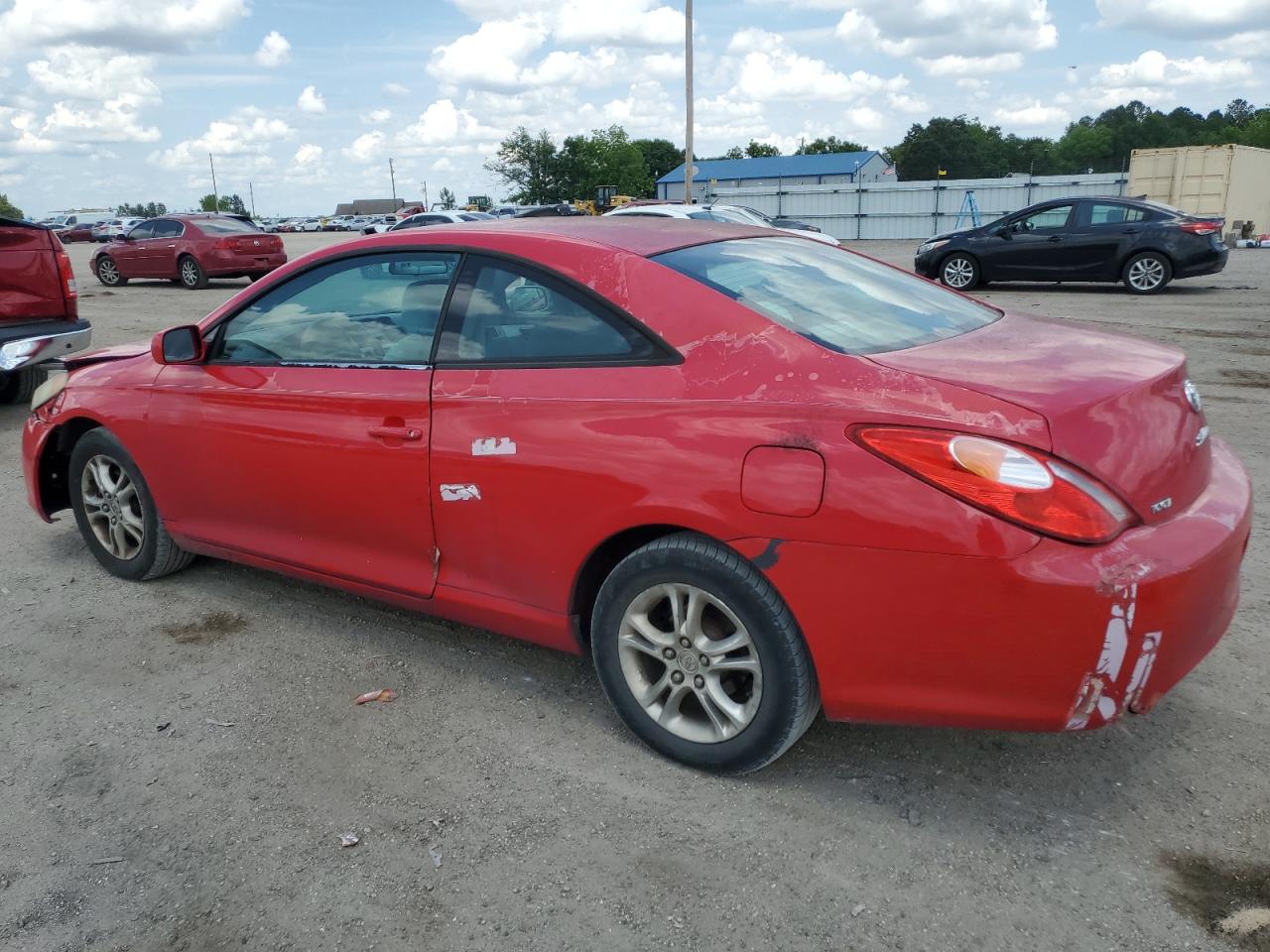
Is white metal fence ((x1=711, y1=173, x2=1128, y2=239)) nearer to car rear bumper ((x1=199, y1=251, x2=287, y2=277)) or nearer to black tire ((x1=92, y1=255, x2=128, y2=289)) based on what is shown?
car rear bumper ((x1=199, y1=251, x2=287, y2=277))

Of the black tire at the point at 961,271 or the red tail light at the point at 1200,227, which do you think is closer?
the red tail light at the point at 1200,227

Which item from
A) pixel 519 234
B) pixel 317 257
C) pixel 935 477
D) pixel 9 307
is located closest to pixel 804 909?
pixel 935 477

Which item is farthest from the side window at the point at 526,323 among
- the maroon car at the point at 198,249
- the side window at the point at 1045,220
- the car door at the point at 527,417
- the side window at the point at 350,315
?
the maroon car at the point at 198,249

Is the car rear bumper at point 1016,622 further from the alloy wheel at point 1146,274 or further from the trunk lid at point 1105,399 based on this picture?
the alloy wheel at point 1146,274

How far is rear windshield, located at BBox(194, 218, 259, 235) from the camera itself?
19.4m

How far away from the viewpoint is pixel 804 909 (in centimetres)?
235

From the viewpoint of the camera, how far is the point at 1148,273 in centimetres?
1459

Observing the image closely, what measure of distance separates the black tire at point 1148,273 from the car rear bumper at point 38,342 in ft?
44.3

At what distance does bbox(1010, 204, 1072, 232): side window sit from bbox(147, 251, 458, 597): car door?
14.0 m

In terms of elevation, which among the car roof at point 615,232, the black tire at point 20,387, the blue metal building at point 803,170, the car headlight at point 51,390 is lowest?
the black tire at point 20,387

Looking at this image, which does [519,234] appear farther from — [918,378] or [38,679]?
[38,679]

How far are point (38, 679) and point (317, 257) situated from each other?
1.85m

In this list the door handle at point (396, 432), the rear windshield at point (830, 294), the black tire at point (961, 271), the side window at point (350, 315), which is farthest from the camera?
the black tire at point (961, 271)

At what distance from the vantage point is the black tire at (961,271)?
15930mm
